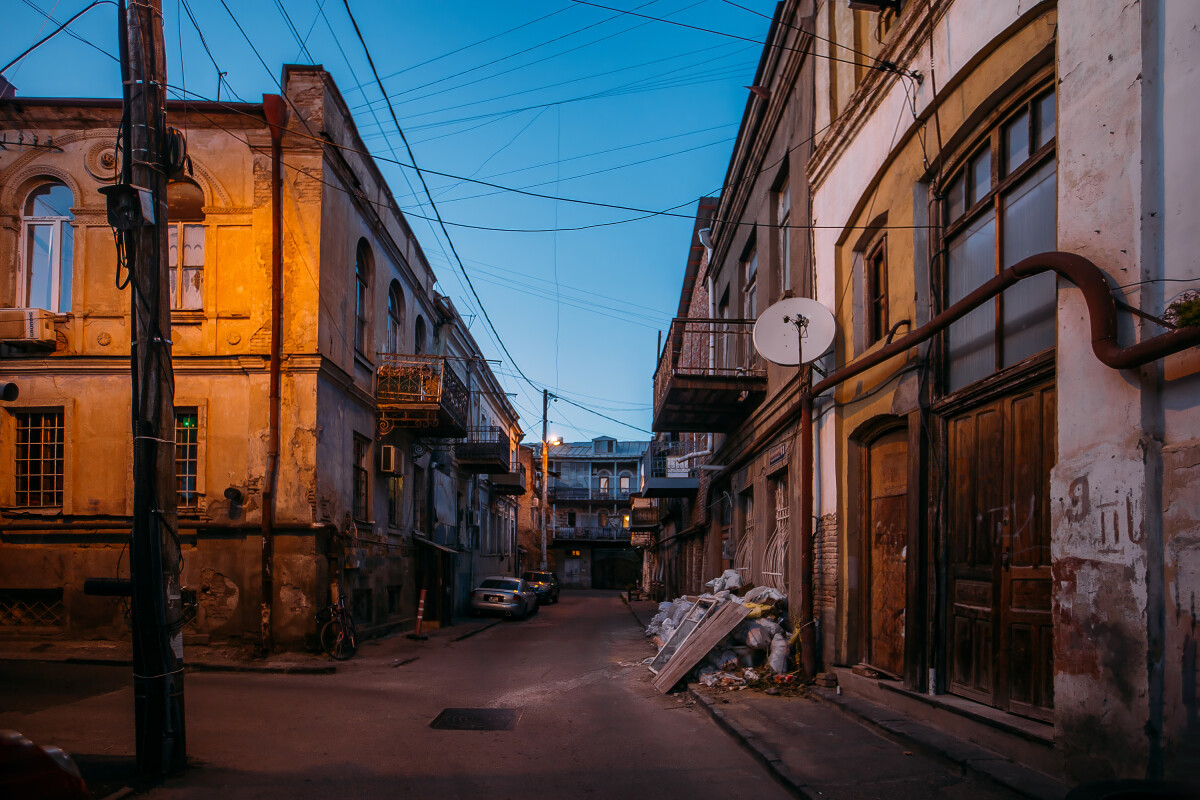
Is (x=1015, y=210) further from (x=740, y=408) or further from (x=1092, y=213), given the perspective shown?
(x=740, y=408)

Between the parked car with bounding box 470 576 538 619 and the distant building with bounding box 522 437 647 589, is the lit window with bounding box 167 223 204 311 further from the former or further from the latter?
the distant building with bounding box 522 437 647 589

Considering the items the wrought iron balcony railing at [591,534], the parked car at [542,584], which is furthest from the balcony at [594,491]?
the parked car at [542,584]

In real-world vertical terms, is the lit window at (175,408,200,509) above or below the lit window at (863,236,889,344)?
below

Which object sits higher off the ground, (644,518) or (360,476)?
(360,476)

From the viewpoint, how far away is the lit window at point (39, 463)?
14.5 metres

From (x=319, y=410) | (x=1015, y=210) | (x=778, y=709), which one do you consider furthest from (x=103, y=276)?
(x=1015, y=210)

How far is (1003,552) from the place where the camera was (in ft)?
21.9

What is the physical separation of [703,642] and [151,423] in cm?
666

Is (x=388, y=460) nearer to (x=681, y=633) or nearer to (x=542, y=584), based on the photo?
(x=681, y=633)

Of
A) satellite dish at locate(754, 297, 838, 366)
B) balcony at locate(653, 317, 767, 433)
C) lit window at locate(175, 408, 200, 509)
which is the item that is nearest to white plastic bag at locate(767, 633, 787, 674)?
satellite dish at locate(754, 297, 838, 366)

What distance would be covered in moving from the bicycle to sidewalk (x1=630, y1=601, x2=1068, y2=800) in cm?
729

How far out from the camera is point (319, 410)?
14.6 metres

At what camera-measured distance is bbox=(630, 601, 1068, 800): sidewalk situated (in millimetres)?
5625

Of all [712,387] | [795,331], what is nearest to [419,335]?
[712,387]
